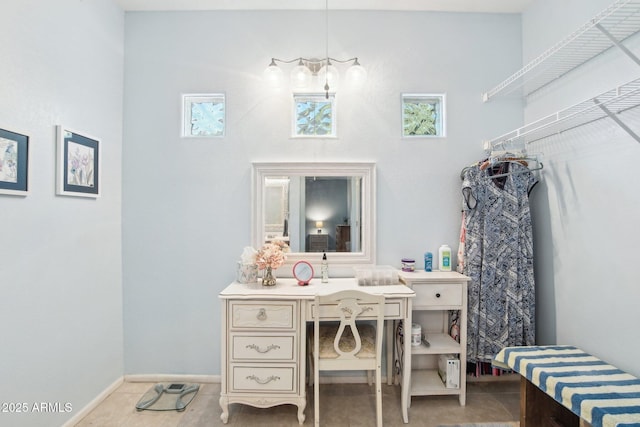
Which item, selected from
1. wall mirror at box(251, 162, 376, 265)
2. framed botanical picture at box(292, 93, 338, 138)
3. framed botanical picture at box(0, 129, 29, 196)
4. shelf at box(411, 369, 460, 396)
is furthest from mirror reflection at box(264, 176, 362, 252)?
framed botanical picture at box(0, 129, 29, 196)

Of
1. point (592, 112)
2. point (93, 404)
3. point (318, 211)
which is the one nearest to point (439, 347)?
point (318, 211)

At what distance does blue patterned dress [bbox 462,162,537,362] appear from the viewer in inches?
86.2

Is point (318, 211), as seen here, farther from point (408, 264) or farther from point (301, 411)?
point (301, 411)

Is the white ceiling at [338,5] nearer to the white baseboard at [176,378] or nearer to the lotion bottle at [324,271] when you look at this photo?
the lotion bottle at [324,271]

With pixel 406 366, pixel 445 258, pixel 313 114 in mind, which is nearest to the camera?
pixel 406 366

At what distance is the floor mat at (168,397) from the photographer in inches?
83.3

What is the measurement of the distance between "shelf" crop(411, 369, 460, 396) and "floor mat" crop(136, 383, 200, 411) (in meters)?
1.60

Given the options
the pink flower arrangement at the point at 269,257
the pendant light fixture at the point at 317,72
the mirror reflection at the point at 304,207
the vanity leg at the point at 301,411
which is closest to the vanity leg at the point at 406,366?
the vanity leg at the point at 301,411

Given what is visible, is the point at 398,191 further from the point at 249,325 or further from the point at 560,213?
the point at 249,325

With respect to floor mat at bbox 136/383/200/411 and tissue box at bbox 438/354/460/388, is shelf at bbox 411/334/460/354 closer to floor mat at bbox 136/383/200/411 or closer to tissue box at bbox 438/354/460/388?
tissue box at bbox 438/354/460/388

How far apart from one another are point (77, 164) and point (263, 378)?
5.93 feet

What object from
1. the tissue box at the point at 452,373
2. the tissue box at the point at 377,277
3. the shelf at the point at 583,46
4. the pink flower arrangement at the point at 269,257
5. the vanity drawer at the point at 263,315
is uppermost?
the shelf at the point at 583,46

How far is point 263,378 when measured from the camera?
1.94m

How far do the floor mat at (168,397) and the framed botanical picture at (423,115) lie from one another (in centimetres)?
256
